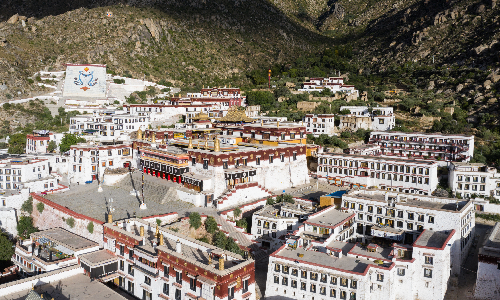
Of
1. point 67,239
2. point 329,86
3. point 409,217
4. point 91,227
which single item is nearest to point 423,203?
point 409,217

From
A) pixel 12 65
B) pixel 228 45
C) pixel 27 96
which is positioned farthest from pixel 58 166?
pixel 228 45

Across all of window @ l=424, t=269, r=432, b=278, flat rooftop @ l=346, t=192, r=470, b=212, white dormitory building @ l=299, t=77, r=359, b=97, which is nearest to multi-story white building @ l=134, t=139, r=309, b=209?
flat rooftop @ l=346, t=192, r=470, b=212

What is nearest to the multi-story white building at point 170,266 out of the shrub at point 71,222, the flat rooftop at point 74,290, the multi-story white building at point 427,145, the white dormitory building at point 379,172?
the flat rooftop at point 74,290

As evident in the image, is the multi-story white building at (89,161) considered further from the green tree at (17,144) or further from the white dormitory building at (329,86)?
the white dormitory building at (329,86)

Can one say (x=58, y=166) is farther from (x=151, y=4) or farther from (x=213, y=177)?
(x=151, y=4)

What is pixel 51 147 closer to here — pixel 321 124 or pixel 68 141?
pixel 68 141
